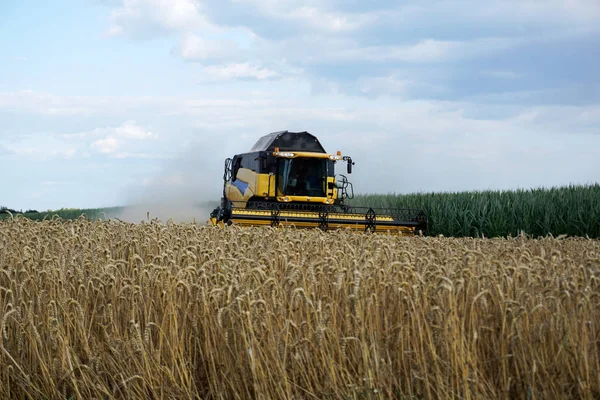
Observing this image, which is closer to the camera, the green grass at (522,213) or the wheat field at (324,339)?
the wheat field at (324,339)

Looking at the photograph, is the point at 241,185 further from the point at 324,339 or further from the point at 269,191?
the point at 324,339

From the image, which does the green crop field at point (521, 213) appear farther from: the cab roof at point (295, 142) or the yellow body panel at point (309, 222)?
the yellow body panel at point (309, 222)

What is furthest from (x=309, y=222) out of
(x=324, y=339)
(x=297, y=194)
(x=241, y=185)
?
(x=324, y=339)

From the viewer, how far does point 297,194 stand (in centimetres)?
2091

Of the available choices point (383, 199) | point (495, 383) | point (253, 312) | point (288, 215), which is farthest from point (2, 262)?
point (383, 199)

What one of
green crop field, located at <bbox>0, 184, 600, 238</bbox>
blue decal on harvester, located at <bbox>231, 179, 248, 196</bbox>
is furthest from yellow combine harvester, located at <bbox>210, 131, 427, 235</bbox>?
green crop field, located at <bbox>0, 184, 600, 238</bbox>

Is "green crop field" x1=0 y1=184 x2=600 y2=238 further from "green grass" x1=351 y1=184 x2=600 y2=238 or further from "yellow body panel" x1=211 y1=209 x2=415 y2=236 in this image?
"yellow body panel" x1=211 y1=209 x2=415 y2=236

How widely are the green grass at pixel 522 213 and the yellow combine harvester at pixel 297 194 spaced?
533cm

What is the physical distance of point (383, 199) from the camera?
35969 millimetres

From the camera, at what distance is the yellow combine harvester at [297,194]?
17547 millimetres

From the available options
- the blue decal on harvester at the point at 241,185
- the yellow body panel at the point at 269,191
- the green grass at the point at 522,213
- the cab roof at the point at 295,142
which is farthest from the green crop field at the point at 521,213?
the blue decal on harvester at the point at 241,185

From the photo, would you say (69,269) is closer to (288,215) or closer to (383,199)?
Answer: (288,215)

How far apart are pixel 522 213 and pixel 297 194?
342 inches

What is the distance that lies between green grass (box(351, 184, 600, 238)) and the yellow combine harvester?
5326 mm
